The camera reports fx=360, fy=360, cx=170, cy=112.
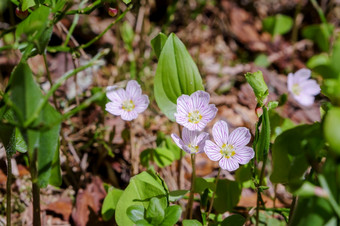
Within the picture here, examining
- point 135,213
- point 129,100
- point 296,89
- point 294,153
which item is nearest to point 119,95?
point 129,100

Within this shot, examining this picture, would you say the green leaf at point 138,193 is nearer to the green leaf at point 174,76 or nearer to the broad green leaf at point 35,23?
the green leaf at point 174,76

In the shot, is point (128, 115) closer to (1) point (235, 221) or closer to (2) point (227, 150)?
(2) point (227, 150)

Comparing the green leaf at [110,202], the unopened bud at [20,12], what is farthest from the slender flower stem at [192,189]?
the unopened bud at [20,12]

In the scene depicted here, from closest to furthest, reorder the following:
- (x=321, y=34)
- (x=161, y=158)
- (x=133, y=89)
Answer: (x=133, y=89)
(x=161, y=158)
(x=321, y=34)

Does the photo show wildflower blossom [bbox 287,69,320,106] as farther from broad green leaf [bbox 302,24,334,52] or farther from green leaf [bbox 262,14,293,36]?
green leaf [bbox 262,14,293,36]

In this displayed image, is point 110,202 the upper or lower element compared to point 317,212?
lower

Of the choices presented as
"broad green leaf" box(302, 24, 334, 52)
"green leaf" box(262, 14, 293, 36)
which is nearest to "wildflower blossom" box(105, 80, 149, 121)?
"broad green leaf" box(302, 24, 334, 52)
